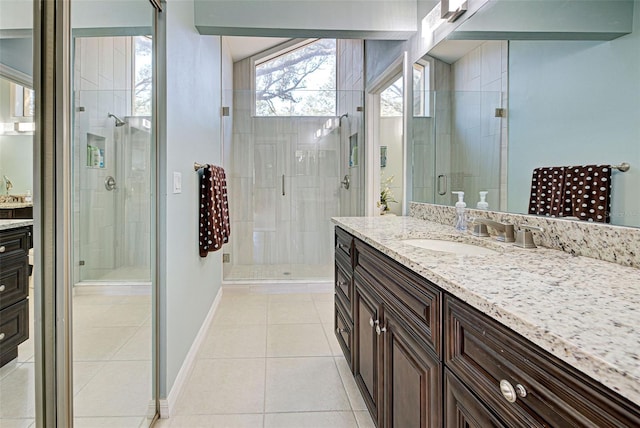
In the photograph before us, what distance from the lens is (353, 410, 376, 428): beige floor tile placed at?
1.71m

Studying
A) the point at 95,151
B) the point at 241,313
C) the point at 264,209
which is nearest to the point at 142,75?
the point at 95,151

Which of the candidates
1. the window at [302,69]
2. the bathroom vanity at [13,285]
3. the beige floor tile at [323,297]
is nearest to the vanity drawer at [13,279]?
the bathroom vanity at [13,285]

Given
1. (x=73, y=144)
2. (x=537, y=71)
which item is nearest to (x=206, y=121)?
(x=73, y=144)

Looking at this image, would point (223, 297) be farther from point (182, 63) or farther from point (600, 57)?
point (600, 57)

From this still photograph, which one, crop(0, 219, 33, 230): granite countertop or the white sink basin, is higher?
crop(0, 219, 33, 230): granite countertop

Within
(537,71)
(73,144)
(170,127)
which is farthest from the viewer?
(170,127)

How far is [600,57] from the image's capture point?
1.18m

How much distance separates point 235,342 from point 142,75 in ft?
6.03

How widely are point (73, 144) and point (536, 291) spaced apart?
1.25 metres

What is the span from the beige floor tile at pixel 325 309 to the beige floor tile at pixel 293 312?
39 millimetres

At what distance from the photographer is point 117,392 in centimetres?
137

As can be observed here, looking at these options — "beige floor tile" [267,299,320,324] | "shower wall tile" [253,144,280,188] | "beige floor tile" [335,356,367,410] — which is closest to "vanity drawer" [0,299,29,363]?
"beige floor tile" [335,356,367,410]

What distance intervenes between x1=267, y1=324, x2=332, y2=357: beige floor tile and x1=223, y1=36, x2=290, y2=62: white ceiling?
3.24 meters

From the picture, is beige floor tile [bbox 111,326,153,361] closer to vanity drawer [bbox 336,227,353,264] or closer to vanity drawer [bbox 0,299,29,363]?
vanity drawer [bbox 0,299,29,363]
